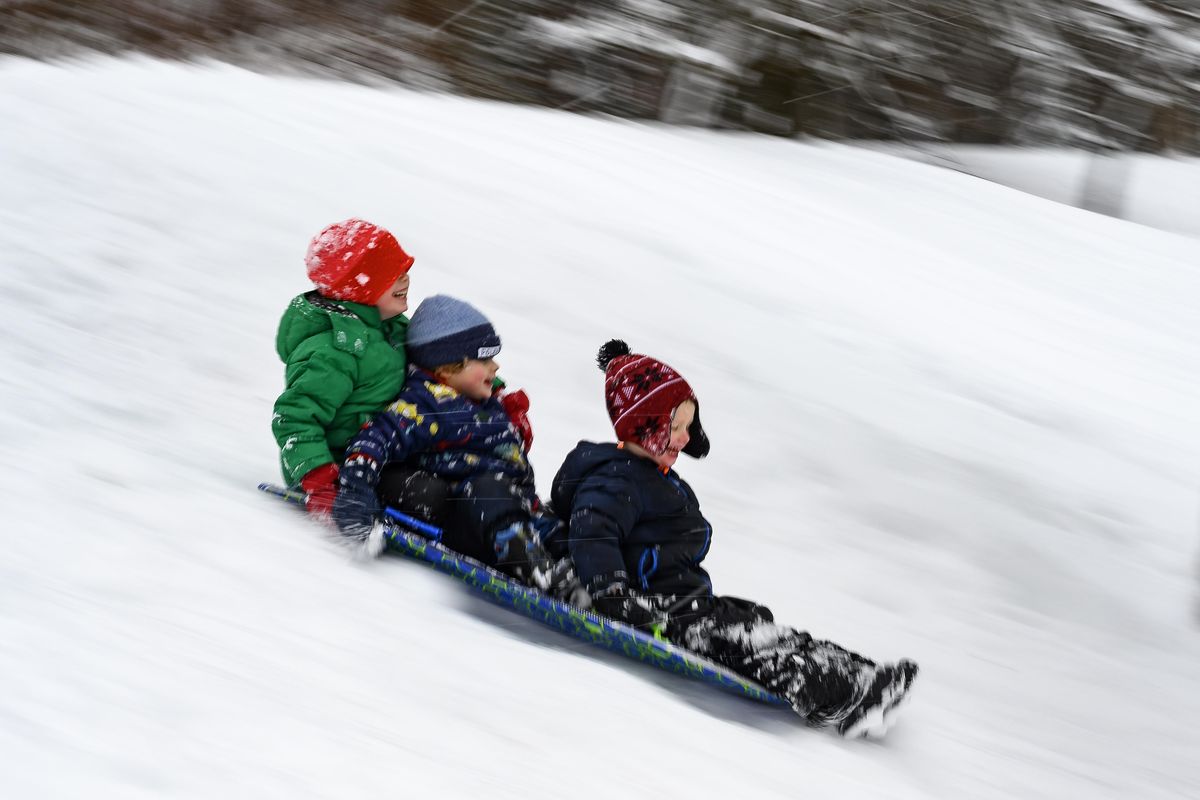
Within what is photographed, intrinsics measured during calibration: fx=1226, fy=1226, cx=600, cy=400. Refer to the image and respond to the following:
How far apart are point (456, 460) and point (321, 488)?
0.40 metres

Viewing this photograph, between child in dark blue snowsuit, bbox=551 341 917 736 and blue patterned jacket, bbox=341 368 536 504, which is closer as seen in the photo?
child in dark blue snowsuit, bbox=551 341 917 736

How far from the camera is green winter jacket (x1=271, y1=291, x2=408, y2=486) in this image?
11.3 feet

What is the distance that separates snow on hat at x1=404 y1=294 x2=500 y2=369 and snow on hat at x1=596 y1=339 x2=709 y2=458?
1.31 ft

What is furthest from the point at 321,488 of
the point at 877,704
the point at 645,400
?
the point at 877,704

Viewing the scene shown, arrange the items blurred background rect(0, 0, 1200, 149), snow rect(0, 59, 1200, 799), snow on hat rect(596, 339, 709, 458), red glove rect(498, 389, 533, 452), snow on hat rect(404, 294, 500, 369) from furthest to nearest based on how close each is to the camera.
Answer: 1. blurred background rect(0, 0, 1200, 149)
2. red glove rect(498, 389, 533, 452)
3. snow on hat rect(404, 294, 500, 369)
4. snow on hat rect(596, 339, 709, 458)
5. snow rect(0, 59, 1200, 799)

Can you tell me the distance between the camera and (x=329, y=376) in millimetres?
3457

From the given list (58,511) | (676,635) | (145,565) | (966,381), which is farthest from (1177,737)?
(58,511)

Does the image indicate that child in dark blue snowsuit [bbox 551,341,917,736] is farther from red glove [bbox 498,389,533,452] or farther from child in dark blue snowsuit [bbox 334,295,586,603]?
red glove [bbox 498,389,533,452]

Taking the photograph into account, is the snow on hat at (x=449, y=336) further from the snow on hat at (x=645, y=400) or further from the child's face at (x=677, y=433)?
the child's face at (x=677, y=433)

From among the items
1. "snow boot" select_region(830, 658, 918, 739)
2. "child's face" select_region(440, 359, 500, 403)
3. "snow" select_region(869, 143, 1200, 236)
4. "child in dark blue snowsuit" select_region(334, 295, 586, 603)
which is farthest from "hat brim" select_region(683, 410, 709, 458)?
"snow" select_region(869, 143, 1200, 236)

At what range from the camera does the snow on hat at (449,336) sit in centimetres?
363

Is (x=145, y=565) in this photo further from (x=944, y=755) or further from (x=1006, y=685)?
(x=1006, y=685)

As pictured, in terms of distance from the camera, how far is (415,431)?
11.6 feet

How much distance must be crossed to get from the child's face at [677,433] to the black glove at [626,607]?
0.43 m
